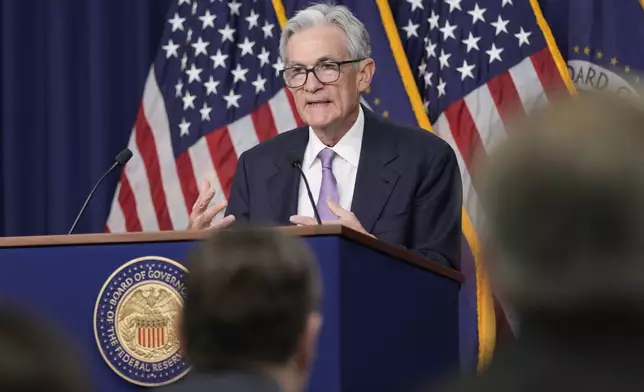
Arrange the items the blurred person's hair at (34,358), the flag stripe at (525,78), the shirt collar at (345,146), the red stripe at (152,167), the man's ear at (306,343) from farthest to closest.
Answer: the red stripe at (152,167) < the flag stripe at (525,78) < the shirt collar at (345,146) < the man's ear at (306,343) < the blurred person's hair at (34,358)

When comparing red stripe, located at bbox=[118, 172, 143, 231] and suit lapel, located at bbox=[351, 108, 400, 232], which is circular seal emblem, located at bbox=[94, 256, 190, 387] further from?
red stripe, located at bbox=[118, 172, 143, 231]

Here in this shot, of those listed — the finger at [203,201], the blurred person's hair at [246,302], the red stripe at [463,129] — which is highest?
the red stripe at [463,129]

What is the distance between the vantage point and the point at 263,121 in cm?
596

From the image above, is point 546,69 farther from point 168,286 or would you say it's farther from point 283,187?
point 168,286

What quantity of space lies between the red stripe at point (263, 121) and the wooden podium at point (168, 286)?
279cm

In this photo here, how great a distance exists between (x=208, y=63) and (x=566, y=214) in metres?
5.17

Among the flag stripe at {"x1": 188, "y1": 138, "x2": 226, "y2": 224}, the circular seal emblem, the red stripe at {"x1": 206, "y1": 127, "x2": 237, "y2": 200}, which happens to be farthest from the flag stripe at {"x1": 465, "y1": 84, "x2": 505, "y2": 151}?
the circular seal emblem

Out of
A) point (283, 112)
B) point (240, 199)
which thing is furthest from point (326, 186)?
point (283, 112)

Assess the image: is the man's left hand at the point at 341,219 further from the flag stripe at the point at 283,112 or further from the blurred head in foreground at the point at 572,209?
the flag stripe at the point at 283,112

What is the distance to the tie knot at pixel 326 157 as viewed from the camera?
4082 millimetres

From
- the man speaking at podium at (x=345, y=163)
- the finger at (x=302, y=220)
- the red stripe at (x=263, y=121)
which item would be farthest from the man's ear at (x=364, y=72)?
the red stripe at (x=263, y=121)

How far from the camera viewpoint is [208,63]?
19.6ft

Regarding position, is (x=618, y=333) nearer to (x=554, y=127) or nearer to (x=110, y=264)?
(x=554, y=127)

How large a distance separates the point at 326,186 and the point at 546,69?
1891 millimetres
